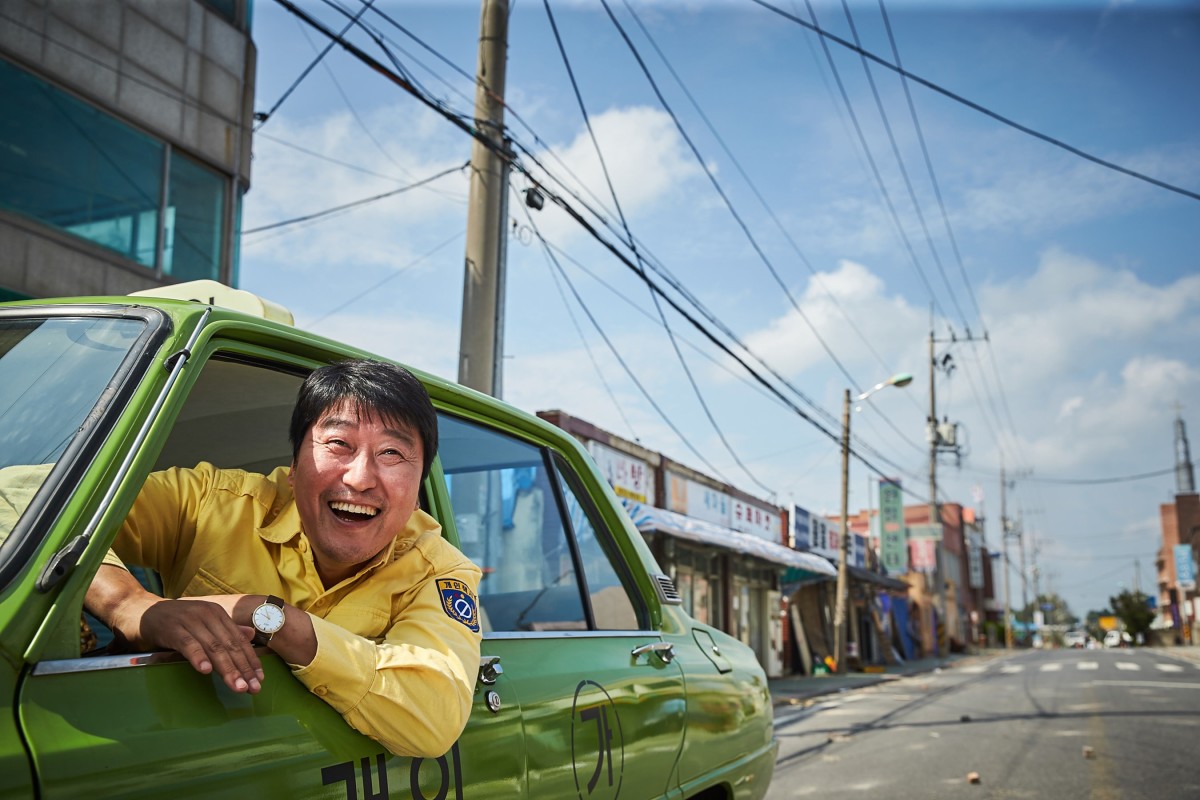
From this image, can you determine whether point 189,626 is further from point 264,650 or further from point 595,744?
point 595,744

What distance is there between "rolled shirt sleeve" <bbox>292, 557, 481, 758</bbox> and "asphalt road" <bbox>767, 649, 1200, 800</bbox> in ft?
21.4

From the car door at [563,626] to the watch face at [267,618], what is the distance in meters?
0.63

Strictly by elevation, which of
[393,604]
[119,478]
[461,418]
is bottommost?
[393,604]

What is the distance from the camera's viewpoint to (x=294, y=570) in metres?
1.96

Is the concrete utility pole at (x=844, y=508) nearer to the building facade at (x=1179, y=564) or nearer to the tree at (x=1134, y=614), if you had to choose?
the building facade at (x=1179, y=564)

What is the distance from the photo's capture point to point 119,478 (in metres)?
1.52

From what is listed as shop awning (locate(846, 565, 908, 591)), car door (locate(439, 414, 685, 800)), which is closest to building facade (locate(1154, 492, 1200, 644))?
shop awning (locate(846, 565, 908, 591))

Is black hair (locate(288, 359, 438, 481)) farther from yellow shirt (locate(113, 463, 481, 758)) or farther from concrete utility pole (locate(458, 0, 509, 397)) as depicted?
concrete utility pole (locate(458, 0, 509, 397))

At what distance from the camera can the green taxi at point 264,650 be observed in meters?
1.38

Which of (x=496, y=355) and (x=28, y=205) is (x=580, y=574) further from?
(x=28, y=205)

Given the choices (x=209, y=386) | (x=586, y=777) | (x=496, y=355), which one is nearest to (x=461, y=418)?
(x=209, y=386)

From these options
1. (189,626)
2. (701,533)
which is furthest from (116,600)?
(701,533)

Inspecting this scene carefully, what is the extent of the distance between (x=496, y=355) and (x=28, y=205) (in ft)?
16.1

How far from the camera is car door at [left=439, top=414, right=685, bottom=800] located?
238 cm
